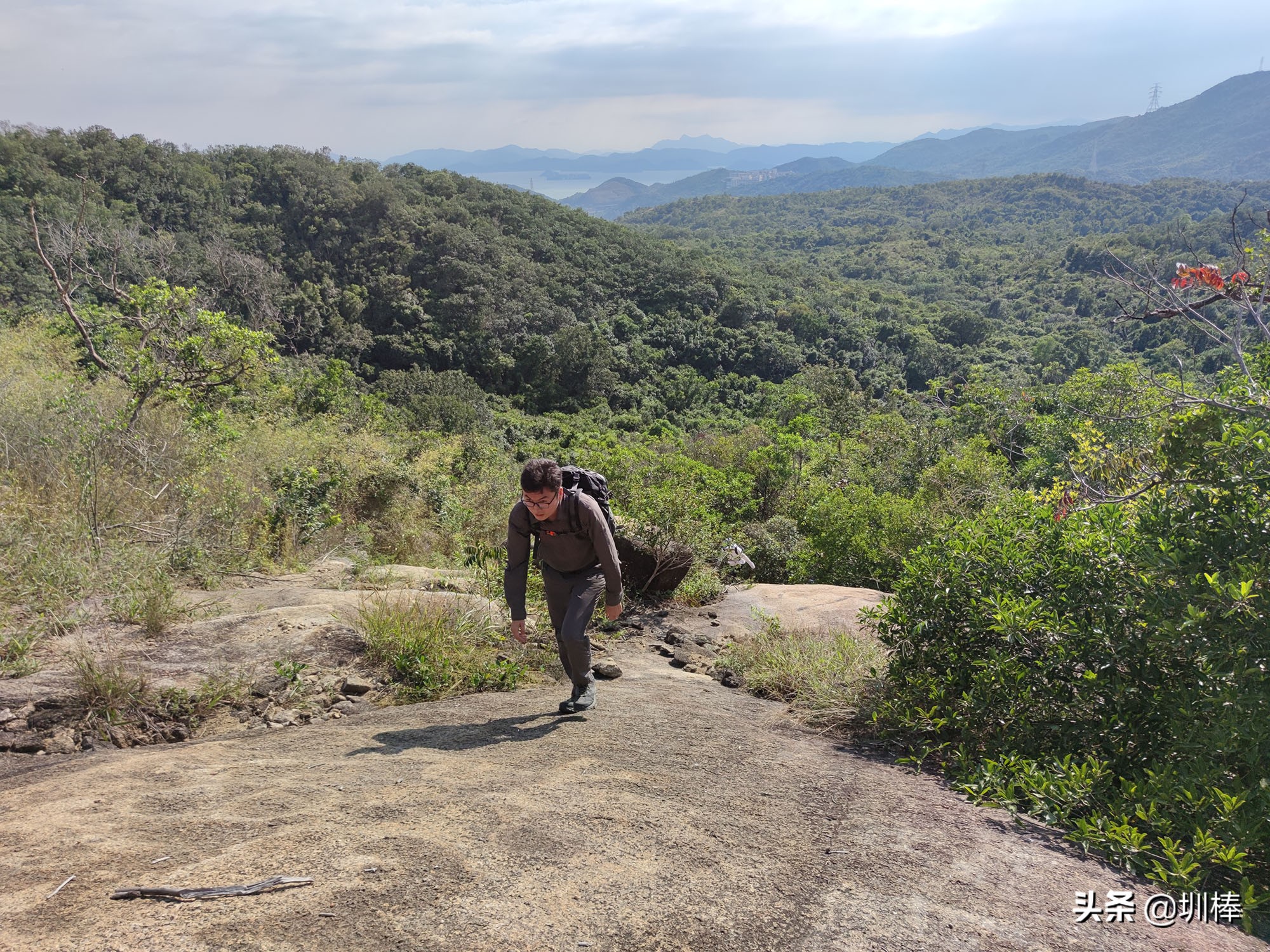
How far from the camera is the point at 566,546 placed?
3889mm

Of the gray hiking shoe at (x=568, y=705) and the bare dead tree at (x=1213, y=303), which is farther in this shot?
the gray hiking shoe at (x=568, y=705)

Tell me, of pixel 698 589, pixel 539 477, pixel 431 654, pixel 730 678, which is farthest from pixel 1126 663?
pixel 698 589

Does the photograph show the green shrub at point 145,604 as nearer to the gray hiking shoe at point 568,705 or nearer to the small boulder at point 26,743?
the small boulder at point 26,743

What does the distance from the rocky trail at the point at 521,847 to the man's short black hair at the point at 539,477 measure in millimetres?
1284

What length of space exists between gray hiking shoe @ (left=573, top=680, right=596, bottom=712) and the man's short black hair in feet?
4.19

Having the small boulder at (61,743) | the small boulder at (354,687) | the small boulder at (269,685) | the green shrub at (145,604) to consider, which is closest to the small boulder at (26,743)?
the small boulder at (61,743)

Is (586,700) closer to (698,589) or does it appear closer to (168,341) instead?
(698,589)

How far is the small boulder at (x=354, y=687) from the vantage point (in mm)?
4188

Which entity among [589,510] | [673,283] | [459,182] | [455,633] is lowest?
[455,633]

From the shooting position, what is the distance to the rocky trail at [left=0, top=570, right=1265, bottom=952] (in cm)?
204

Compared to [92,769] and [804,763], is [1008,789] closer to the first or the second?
[804,763]

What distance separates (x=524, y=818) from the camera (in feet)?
8.87

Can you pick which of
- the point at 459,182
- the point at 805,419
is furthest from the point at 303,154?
the point at 805,419

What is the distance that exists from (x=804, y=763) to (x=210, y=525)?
6403 millimetres
